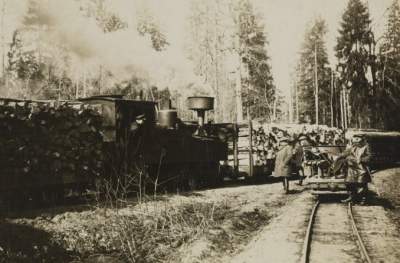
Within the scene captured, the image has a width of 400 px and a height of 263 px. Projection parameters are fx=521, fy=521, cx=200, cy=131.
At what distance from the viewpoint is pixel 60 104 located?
516 inches

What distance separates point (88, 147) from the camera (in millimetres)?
13625

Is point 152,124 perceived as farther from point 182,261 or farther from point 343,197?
point 182,261

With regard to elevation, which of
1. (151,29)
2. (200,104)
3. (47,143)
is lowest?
(47,143)

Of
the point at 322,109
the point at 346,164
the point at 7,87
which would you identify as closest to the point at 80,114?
the point at 346,164

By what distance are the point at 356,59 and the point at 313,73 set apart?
1009 centimetres

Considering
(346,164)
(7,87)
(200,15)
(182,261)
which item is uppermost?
(200,15)

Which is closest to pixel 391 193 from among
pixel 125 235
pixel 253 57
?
pixel 125 235

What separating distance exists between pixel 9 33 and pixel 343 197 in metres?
21.6

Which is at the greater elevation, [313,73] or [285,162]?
[313,73]

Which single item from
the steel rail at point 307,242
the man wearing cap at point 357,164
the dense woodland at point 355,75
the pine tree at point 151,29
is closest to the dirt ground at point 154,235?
the steel rail at point 307,242

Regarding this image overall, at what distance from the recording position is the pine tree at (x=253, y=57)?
34.5m

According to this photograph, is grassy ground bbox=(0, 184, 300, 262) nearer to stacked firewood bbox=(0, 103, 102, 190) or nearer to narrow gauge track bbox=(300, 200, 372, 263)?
narrow gauge track bbox=(300, 200, 372, 263)

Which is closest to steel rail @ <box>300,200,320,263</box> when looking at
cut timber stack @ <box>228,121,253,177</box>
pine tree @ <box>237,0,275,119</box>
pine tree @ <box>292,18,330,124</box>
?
cut timber stack @ <box>228,121,253,177</box>

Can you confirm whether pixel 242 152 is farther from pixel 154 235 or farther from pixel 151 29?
pixel 151 29
